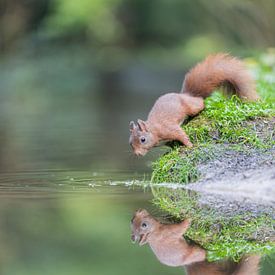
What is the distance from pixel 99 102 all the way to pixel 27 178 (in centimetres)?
1303

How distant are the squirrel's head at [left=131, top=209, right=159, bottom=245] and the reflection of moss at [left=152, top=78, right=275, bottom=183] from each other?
0.86 metres

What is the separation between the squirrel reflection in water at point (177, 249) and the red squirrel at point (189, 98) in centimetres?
140

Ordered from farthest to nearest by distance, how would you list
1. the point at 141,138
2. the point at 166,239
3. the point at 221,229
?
the point at 141,138, the point at 221,229, the point at 166,239

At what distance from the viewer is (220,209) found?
5.87 metres

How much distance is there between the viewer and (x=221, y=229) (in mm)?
5316

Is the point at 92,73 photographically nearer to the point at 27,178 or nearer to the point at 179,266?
the point at 27,178

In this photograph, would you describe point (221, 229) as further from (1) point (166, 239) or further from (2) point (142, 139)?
(2) point (142, 139)

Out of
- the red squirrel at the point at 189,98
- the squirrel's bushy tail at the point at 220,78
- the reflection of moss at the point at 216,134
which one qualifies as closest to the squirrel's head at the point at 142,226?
the reflection of moss at the point at 216,134

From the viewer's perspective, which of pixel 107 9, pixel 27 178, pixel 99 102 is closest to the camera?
pixel 27 178

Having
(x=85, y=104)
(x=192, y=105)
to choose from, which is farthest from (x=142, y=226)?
(x=85, y=104)

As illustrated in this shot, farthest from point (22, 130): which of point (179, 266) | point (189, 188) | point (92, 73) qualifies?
point (92, 73)

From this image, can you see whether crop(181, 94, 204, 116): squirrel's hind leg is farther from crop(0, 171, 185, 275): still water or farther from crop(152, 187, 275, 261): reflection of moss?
crop(152, 187, 275, 261): reflection of moss

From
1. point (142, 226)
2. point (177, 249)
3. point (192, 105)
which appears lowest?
point (177, 249)

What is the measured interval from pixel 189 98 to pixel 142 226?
82.7 inches
